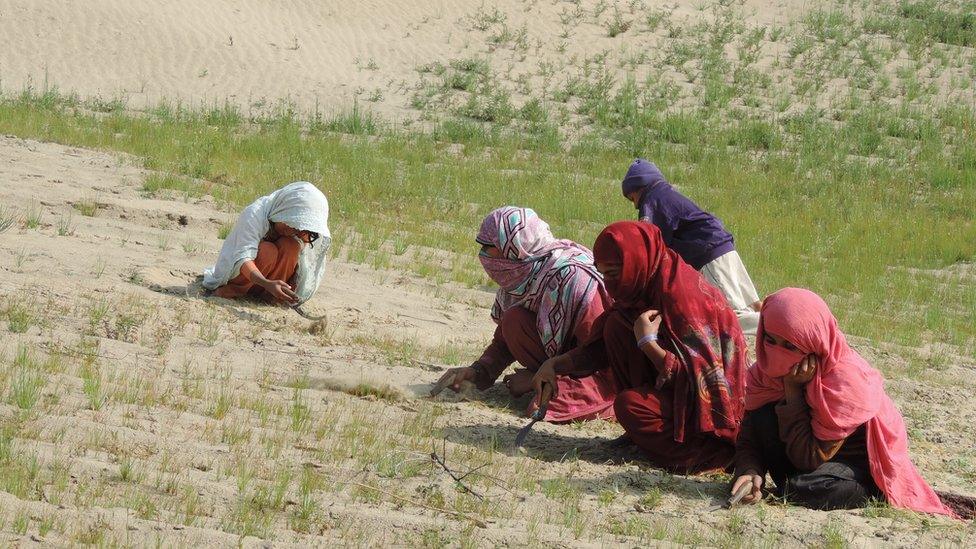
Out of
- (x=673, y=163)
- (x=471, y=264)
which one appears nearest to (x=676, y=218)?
(x=471, y=264)

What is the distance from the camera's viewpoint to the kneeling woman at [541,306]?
6.22 m

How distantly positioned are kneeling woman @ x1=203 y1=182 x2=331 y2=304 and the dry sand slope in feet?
0.69

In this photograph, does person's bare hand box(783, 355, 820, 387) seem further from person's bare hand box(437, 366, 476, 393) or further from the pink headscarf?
person's bare hand box(437, 366, 476, 393)

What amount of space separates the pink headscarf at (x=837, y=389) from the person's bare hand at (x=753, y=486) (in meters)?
0.32

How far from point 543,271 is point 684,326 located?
111cm

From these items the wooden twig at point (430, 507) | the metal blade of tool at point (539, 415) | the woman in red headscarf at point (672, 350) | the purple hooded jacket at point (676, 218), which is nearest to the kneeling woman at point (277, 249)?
the purple hooded jacket at point (676, 218)

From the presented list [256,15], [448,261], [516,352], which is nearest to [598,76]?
[256,15]

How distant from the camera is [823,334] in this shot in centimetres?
484

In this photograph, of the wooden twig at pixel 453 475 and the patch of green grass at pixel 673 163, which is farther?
the patch of green grass at pixel 673 163

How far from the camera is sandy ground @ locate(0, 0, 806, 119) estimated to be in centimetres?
1978

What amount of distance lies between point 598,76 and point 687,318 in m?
15.6

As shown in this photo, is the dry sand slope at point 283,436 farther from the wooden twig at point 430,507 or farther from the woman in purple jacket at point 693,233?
the woman in purple jacket at point 693,233

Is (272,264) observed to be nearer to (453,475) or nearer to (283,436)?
(283,436)

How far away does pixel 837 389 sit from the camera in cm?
492
